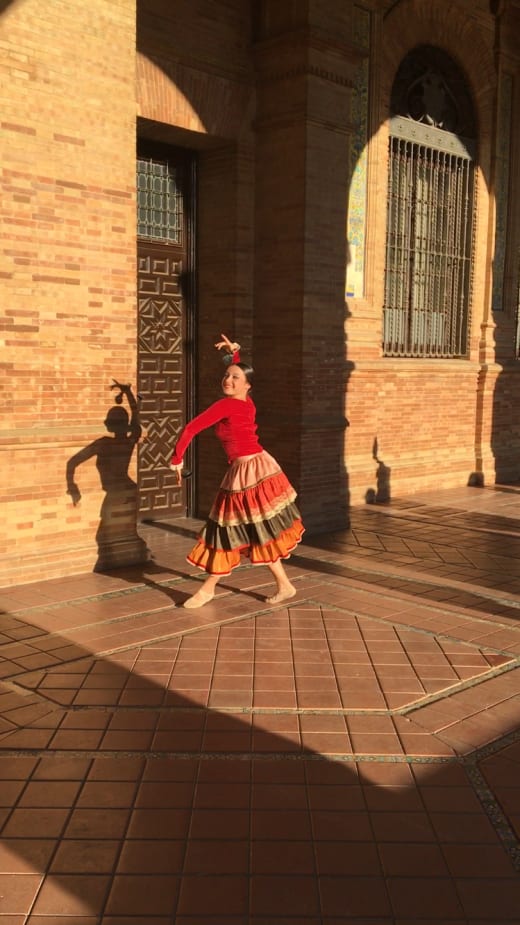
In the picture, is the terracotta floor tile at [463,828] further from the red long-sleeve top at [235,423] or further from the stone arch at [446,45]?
the stone arch at [446,45]

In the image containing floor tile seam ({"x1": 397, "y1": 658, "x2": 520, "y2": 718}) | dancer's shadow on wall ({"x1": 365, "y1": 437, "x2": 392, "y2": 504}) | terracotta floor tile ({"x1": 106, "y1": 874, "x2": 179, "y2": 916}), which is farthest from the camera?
dancer's shadow on wall ({"x1": 365, "y1": 437, "x2": 392, "y2": 504})

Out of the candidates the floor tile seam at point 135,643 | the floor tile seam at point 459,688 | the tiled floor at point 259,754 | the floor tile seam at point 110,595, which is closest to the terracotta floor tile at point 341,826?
the tiled floor at point 259,754

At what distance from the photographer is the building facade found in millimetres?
6395

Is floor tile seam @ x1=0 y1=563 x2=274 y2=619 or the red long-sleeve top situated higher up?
the red long-sleeve top

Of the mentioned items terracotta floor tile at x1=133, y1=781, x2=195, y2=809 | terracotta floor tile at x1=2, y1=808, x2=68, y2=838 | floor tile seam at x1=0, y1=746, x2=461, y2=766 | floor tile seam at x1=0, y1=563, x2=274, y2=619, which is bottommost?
terracotta floor tile at x1=2, y1=808, x2=68, y2=838

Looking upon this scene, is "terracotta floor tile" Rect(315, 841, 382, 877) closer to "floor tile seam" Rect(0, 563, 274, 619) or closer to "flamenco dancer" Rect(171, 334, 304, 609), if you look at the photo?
"flamenco dancer" Rect(171, 334, 304, 609)

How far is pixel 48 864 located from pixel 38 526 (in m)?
3.81

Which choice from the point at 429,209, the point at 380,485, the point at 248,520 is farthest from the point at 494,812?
the point at 429,209

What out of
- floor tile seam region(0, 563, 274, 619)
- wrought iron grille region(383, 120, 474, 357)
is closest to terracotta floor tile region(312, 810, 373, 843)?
floor tile seam region(0, 563, 274, 619)

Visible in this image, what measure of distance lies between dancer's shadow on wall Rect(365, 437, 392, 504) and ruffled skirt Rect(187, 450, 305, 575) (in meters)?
4.68

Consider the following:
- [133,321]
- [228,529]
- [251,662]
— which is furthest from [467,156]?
[251,662]

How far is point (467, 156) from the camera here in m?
11.7

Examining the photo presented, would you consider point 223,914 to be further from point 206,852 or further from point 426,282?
point 426,282

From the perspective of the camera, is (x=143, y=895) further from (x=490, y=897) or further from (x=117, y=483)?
(x=117, y=483)
